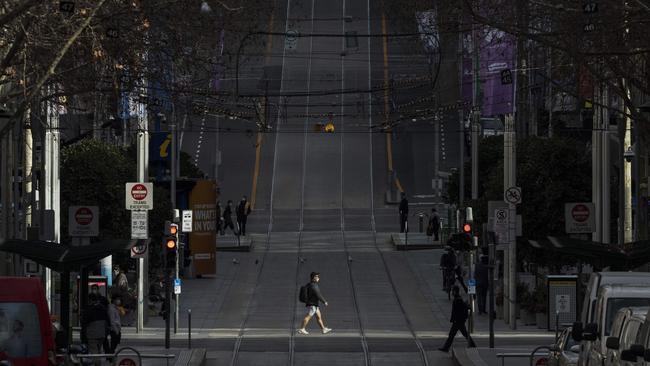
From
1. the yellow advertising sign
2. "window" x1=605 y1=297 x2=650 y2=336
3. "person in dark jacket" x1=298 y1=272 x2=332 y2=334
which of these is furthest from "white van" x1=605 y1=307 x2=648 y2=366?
the yellow advertising sign

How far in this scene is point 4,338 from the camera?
19.7 metres

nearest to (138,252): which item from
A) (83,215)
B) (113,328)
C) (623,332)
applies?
(83,215)

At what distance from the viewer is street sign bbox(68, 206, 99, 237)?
1403 inches

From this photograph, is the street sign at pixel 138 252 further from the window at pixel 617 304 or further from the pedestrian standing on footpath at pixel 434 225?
the pedestrian standing on footpath at pixel 434 225

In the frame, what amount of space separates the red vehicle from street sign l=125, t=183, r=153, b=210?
61.5 feet

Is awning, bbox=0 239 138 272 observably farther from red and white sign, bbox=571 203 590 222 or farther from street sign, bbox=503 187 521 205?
street sign, bbox=503 187 521 205

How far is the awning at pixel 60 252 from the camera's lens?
25531 mm

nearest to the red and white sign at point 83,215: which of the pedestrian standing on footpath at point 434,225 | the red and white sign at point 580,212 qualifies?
the red and white sign at point 580,212

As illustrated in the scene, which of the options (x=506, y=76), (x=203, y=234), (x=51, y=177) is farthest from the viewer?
(x=203, y=234)

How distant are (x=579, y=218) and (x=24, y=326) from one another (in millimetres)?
17590

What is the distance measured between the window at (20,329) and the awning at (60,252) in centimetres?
558

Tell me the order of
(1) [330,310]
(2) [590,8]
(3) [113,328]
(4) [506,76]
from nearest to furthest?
1. (2) [590,8]
2. (3) [113,328]
3. (4) [506,76]
4. (1) [330,310]

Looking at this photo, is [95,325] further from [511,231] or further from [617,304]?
[511,231]

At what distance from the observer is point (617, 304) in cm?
2094
